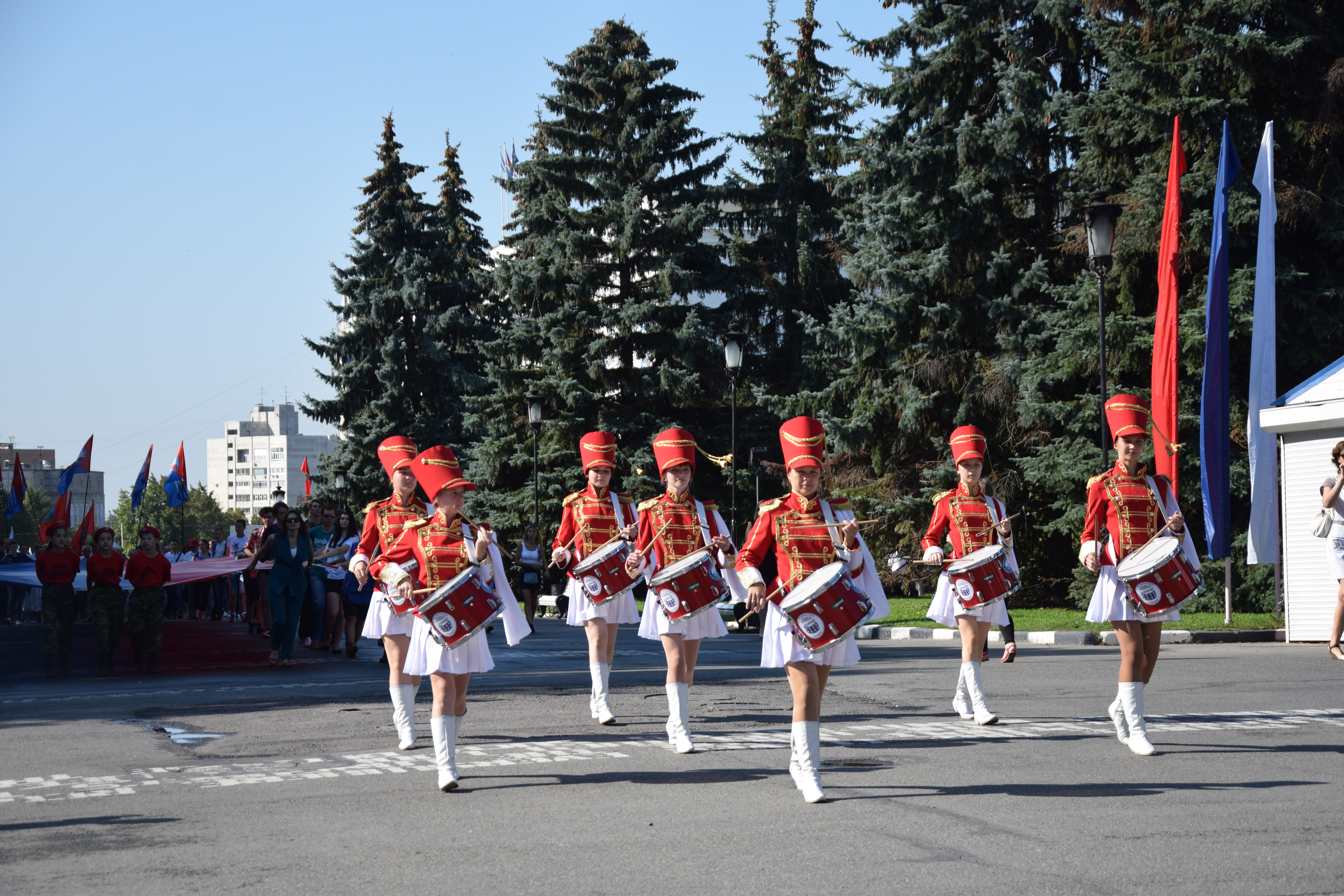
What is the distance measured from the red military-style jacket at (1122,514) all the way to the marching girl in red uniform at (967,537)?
1.33m

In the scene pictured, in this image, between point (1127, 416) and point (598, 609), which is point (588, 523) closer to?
point (598, 609)

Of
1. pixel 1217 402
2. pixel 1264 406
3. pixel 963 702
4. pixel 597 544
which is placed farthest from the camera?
pixel 1217 402

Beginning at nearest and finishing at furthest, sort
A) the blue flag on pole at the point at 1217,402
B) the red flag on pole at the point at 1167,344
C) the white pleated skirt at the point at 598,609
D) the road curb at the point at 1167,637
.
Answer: the white pleated skirt at the point at 598,609
the road curb at the point at 1167,637
the blue flag on pole at the point at 1217,402
the red flag on pole at the point at 1167,344

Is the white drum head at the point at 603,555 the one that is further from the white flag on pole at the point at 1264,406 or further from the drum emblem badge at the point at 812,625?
the white flag on pole at the point at 1264,406

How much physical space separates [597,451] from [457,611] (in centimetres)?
343

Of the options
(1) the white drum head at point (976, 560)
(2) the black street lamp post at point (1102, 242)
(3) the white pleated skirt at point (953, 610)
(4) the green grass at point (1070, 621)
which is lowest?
(4) the green grass at point (1070, 621)

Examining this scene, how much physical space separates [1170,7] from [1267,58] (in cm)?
209

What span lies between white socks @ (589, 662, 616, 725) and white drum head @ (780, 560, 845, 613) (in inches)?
141

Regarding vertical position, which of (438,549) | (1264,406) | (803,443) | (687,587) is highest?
(1264,406)

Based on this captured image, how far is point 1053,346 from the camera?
95.7ft

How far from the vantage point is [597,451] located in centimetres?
1138

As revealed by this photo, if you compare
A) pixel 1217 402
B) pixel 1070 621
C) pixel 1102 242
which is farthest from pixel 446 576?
pixel 1070 621

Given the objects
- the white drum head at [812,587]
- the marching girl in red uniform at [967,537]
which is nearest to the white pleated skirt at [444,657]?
the white drum head at [812,587]

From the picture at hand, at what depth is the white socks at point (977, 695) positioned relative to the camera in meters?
10.3
